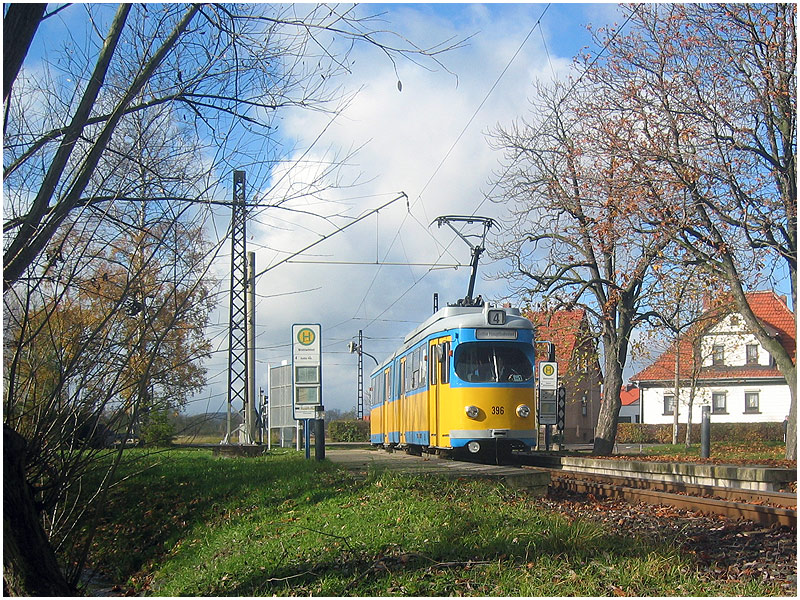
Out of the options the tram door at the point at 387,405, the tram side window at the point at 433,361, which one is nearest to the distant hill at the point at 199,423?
the tram side window at the point at 433,361

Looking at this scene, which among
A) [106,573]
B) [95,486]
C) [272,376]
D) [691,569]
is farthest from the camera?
[272,376]

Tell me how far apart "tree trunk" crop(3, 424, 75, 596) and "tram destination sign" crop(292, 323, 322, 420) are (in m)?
11.3

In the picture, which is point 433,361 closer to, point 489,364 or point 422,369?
point 422,369

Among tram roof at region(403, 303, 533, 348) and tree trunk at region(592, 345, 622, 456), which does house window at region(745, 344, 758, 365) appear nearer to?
tree trunk at region(592, 345, 622, 456)

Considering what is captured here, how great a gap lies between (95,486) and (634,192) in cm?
1591

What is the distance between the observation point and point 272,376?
24.4 m

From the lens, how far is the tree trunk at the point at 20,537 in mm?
5711

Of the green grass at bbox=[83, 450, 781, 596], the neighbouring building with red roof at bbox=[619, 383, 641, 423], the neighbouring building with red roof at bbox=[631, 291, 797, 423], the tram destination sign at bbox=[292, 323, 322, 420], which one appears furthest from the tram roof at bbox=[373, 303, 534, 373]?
the neighbouring building with red roof at bbox=[619, 383, 641, 423]

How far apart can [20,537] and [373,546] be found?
2.82 meters

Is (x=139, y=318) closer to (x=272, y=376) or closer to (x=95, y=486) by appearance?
(x=95, y=486)

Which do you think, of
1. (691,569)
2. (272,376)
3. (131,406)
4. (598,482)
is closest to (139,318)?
(131,406)

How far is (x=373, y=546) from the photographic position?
7.35 m

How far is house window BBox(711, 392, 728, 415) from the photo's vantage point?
184 feet

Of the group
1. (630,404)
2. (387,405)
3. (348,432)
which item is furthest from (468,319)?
(630,404)
